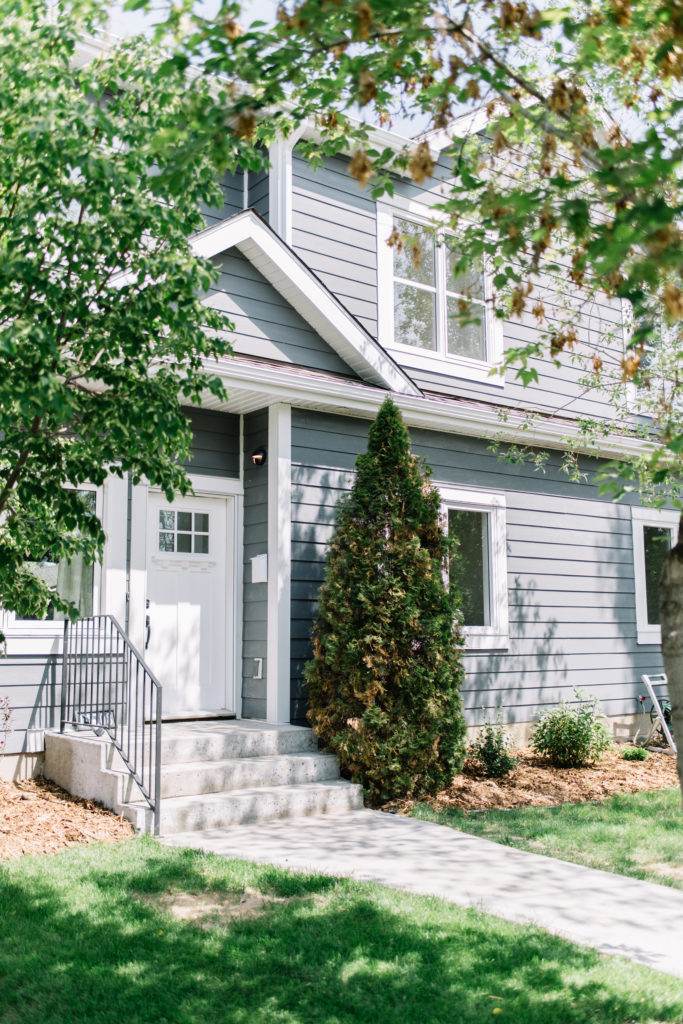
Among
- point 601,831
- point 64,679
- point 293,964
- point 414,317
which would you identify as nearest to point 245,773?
point 64,679

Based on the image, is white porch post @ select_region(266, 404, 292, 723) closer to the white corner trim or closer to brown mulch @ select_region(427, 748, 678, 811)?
brown mulch @ select_region(427, 748, 678, 811)

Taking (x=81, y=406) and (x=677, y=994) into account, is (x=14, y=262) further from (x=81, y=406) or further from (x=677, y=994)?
(x=677, y=994)

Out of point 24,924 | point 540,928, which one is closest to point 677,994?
point 540,928

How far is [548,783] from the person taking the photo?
8.74m

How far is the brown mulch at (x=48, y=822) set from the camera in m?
5.86

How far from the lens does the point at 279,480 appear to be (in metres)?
8.73

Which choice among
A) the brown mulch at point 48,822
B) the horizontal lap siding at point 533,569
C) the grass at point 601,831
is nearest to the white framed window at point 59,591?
the brown mulch at point 48,822

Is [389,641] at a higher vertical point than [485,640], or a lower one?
higher

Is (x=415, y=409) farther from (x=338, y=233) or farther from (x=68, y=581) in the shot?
(x=68, y=581)

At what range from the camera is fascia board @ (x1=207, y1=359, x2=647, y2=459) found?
8.29 metres

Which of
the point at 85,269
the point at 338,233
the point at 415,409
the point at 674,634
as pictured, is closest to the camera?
the point at 674,634

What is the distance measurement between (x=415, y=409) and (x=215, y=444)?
219 centimetres

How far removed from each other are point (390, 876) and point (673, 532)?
9.38 m

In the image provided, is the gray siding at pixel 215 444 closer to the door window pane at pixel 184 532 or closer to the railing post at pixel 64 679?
the door window pane at pixel 184 532
